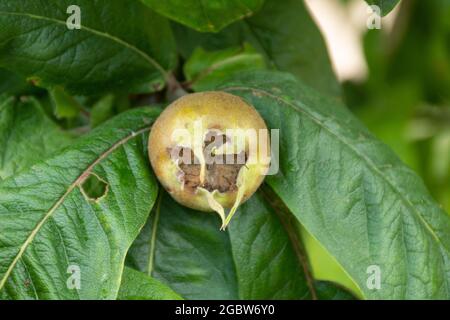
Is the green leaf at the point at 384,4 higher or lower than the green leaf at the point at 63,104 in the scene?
higher

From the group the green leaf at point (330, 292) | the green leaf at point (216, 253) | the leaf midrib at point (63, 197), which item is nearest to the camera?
the leaf midrib at point (63, 197)

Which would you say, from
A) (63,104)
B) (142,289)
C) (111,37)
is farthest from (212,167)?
(63,104)

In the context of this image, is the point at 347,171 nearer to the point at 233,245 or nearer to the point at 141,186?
the point at 233,245

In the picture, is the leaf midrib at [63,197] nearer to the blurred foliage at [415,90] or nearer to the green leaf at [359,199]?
the green leaf at [359,199]

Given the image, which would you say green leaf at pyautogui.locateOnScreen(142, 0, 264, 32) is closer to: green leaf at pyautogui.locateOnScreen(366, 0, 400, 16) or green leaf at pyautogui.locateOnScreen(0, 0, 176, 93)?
green leaf at pyautogui.locateOnScreen(0, 0, 176, 93)

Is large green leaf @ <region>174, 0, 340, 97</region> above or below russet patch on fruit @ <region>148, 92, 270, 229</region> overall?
above

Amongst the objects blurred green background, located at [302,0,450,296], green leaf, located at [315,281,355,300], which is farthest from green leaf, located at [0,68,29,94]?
blurred green background, located at [302,0,450,296]

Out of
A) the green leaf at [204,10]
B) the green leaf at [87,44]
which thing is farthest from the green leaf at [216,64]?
the green leaf at [204,10]
